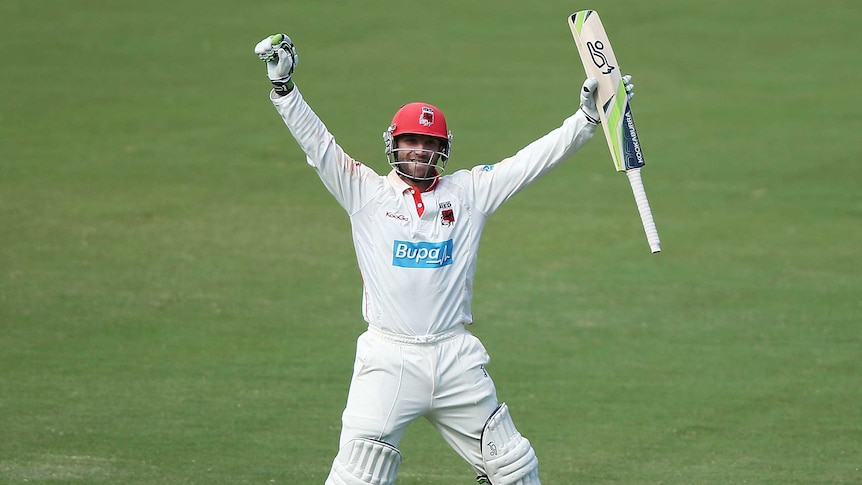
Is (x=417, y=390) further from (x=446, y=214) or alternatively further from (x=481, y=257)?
(x=481, y=257)

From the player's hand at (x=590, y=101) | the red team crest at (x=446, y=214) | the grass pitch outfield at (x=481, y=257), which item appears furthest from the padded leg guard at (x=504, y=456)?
the grass pitch outfield at (x=481, y=257)

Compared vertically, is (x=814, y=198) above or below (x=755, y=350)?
above

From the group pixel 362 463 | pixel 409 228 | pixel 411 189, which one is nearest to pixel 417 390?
pixel 362 463

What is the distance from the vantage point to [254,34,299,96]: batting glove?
238 inches

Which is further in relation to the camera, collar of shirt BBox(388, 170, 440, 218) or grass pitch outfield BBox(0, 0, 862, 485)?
grass pitch outfield BBox(0, 0, 862, 485)

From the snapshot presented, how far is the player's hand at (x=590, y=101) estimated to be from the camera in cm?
645

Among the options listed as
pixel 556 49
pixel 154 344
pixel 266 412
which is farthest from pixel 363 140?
pixel 266 412

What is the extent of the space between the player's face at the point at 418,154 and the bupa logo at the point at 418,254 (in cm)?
37

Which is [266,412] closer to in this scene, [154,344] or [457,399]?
[154,344]

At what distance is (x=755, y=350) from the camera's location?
10984mm

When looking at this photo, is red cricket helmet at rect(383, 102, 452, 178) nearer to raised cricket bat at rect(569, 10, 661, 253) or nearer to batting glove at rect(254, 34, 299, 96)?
batting glove at rect(254, 34, 299, 96)

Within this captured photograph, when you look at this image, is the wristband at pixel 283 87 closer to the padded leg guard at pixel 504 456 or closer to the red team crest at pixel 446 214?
the red team crest at pixel 446 214

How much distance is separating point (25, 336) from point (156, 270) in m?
2.17

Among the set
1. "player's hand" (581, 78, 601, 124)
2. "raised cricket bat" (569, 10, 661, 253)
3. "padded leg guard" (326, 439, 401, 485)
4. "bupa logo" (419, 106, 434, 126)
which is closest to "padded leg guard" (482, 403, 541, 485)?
"padded leg guard" (326, 439, 401, 485)
